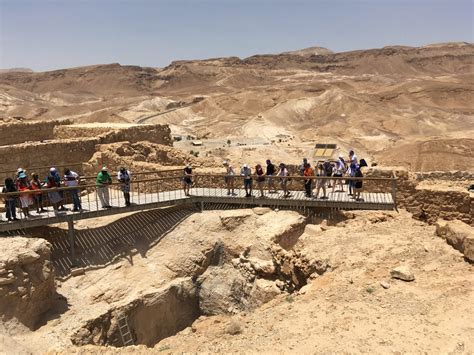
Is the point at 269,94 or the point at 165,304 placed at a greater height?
the point at 269,94

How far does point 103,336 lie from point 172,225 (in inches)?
176

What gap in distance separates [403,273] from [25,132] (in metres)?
19.4

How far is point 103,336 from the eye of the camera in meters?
12.0

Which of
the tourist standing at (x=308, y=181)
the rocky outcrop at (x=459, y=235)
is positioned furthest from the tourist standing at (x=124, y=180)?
the rocky outcrop at (x=459, y=235)

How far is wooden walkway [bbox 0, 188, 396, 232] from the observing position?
13.5 meters

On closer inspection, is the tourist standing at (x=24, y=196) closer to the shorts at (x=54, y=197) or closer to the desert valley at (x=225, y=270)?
the shorts at (x=54, y=197)

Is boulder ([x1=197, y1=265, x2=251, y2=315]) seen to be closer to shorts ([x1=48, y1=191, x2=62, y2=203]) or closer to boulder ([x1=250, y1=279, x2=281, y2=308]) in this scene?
boulder ([x1=250, y1=279, x2=281, y2=308])

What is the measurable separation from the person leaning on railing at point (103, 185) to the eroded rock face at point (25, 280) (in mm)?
2507

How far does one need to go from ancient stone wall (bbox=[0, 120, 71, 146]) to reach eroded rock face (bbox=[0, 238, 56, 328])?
1137 centimetres

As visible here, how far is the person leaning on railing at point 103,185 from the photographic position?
14.2m

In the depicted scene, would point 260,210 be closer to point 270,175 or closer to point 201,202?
point 270,175

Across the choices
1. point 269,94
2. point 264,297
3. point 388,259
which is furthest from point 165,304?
point 269,94

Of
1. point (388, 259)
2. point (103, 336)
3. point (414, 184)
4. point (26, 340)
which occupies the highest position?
point (414, 184)

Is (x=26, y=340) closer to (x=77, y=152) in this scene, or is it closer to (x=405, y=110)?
(x=77, y=152)
